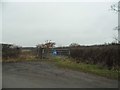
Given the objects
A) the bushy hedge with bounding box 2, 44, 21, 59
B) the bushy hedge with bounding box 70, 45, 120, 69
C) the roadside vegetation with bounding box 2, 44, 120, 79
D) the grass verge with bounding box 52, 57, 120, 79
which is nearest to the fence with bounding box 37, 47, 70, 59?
the bushy hedge with bounding box 2, 44, 21, 59

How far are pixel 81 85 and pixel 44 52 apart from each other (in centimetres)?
3316

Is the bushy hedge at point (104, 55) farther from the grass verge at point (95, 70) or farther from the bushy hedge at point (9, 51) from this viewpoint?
the bushy hedge at point (9, 51)

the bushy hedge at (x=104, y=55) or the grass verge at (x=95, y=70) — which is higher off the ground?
the bushy hedge at (x=104, y=55)

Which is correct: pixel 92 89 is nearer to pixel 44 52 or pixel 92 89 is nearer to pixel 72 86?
pixel 72 86

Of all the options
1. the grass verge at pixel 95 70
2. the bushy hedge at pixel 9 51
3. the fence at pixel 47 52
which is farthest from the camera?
the fence at pixel 47 52

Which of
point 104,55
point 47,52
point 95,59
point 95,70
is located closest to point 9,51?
point 47,52

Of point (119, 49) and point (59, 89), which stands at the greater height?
point (119, 49)

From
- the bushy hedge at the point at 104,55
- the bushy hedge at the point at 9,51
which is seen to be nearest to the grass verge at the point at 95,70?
the bushy hedge at the point at 104,55

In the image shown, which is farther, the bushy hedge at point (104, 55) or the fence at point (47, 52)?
the fence at point (47, 52)

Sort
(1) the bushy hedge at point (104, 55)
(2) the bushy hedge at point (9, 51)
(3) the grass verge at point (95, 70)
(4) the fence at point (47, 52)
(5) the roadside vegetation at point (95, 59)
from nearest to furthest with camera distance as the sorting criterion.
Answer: (3) the grass verge at point (95, 70), (5) the roadside vegetation at point (95, 59), (1) the bushy hedge at point (104, 55), (2) the bushy hedge at point (9, 51), (4) the fence at point (47, 52)

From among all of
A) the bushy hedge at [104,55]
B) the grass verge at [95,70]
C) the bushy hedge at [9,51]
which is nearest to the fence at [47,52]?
the bushy hedge at [9,51]

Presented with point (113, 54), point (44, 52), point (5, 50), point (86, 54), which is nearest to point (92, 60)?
point (86, 54)

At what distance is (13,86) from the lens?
42.8 feet

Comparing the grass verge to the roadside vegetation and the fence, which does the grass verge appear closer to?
the roadside vegetation
